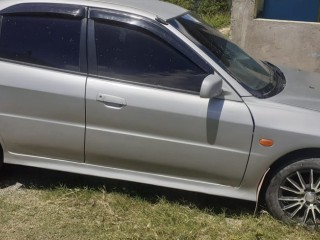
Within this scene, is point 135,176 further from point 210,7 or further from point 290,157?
point 210,7

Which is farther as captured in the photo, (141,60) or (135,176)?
(135,176)

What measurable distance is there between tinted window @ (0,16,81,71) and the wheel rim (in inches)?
76.3

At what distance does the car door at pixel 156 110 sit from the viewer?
372 centimetres

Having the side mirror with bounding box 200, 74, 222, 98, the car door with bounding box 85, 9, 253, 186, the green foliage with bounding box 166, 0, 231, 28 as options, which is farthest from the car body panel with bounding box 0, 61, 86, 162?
the green foliage with bounding box 166, 0, 231, 28

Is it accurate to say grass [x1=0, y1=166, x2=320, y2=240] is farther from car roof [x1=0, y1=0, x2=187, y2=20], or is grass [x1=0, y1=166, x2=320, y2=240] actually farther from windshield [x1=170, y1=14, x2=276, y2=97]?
car roof [x1=0, y1=0, x2=187, y2=20]

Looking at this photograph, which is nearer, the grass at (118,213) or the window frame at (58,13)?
the grass at (118,213)

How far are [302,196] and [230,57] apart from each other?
1296 mm

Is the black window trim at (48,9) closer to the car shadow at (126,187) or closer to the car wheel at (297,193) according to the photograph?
the car shadow at (126,187)

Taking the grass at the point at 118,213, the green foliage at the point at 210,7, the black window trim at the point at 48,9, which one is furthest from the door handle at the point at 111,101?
the green foliage at the point at 210,7

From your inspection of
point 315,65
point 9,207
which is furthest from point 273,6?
point 9,207

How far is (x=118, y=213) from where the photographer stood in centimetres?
397

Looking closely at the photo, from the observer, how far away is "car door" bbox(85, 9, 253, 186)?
12.2 feet

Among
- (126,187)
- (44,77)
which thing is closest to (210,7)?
(126,187)

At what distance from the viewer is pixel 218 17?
12.3 m
